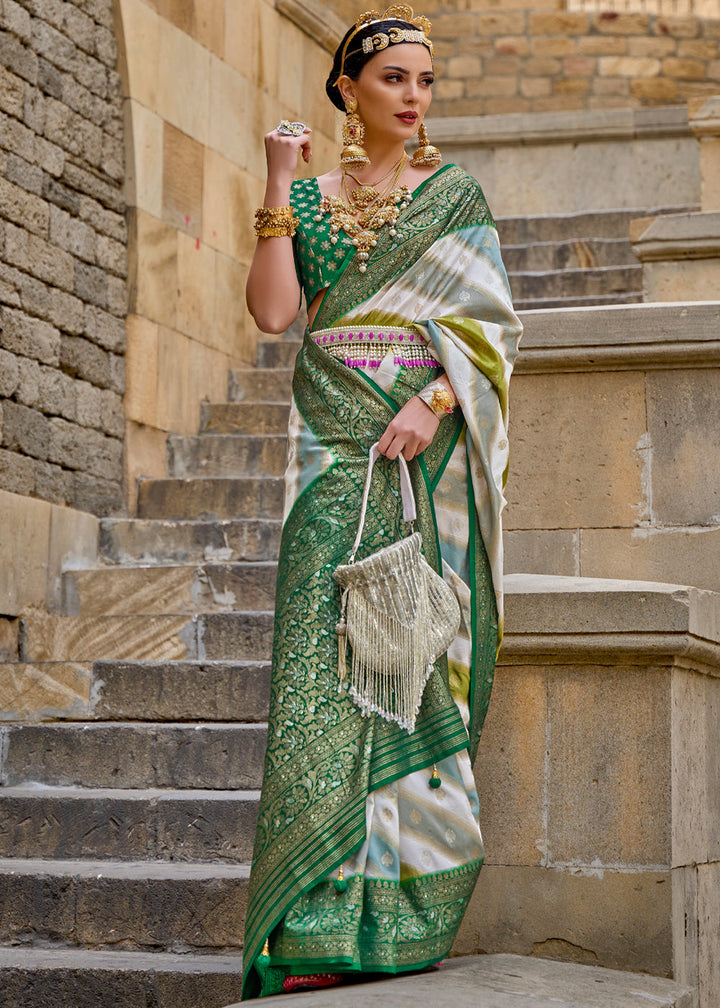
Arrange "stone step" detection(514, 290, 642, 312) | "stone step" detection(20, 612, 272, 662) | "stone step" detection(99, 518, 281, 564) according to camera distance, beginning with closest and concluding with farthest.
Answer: "stone step" detection(20, 612, 272, 662), "stone step" detection(99, 518, 281, 564), "stone step" detection(514, 290, 642, 312)

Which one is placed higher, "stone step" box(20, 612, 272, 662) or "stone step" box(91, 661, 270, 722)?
"stone step" box(20, 612, 272, 662)

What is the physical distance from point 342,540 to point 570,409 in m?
1.69

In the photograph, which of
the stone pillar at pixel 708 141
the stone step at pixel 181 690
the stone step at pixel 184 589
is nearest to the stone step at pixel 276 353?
the stone pillar at pixel 708 141

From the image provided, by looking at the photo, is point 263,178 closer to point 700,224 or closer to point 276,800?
point 700,224

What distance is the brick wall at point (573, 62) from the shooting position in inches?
486

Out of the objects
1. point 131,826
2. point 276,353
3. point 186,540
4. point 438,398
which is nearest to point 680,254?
point 186,540

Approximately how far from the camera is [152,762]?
186 inches

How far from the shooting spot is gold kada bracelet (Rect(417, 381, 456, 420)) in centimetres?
290

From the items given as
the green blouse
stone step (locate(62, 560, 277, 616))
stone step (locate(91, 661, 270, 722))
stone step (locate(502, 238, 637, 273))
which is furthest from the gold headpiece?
stone step (locate(502, 238, 637, 273))

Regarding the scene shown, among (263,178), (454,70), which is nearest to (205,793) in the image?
(263,178)

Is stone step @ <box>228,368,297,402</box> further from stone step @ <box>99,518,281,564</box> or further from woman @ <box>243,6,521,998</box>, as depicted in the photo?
woman @ <box>243,6,521,998</box>

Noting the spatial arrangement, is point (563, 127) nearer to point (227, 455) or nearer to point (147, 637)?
point (227, 455)

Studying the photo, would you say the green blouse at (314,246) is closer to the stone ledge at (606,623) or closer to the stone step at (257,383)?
the stone ledge at (606,623)

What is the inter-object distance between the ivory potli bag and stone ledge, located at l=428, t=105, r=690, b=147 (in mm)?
8291
